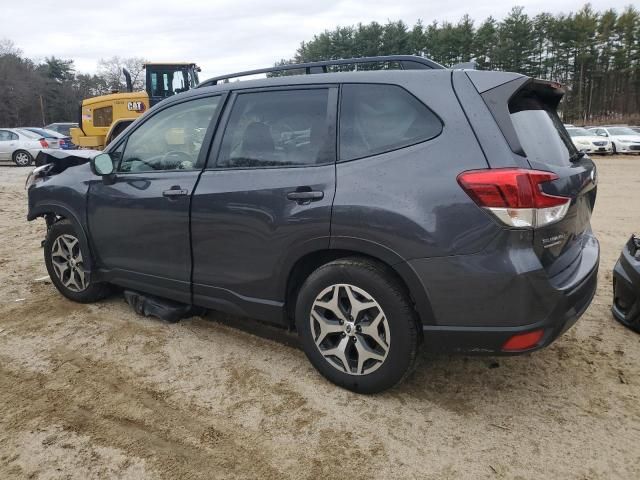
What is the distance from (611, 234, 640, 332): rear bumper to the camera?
3.49 metres

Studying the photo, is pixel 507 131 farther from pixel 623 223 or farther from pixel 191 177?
pixel 623 223

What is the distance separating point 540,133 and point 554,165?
236 mm

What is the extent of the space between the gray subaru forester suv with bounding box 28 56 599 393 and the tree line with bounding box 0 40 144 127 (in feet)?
189

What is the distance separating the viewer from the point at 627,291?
3.60 meters

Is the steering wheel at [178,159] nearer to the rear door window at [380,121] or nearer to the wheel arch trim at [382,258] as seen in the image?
the wheel arch trim at [382,258]

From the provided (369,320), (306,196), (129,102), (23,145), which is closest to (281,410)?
(369,320)

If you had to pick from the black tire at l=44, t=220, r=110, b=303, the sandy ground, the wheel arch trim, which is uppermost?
the wheel arch trim

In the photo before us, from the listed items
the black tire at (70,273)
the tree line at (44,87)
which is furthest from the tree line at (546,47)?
the black tire at (70,273)

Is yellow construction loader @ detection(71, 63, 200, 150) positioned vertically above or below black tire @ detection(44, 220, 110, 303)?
above

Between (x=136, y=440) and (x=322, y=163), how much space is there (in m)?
1.75

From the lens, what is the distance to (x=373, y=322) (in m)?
2.69

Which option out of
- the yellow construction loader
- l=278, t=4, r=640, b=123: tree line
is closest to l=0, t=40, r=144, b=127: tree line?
l=278, t=4, r=640, b=123: tree line

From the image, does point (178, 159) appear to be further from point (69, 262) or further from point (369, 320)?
point (369, 320)

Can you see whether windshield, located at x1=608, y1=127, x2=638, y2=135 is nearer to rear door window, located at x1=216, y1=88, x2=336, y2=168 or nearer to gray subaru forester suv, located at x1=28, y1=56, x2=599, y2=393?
gray subaru forester suv, located at x1=28, y1=56, x2=599, y2=393
